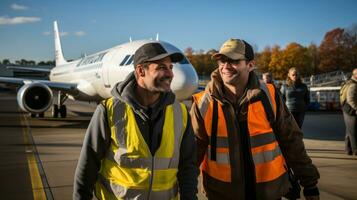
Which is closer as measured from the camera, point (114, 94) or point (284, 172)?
point (114, 94)

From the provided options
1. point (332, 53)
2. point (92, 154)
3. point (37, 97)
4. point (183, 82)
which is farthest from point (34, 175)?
point (332, 53)

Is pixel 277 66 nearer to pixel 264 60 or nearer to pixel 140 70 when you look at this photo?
pixel 264 60

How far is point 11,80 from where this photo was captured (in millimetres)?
18641

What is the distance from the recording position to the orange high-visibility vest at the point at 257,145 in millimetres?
2852

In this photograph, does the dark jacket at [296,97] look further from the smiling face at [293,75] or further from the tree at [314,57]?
the tree at [314,57]

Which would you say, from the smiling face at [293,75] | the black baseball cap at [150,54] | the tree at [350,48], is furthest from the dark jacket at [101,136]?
the tree at [350,48]

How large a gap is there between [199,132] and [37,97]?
13485mm

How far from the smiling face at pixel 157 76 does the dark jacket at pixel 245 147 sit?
52 cm

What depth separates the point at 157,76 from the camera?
2592 mm

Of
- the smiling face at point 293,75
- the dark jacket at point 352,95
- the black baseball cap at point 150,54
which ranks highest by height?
the black baseball cap at point 150,54

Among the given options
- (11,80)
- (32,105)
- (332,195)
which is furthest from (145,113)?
(11,80)

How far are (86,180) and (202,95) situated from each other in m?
1.17

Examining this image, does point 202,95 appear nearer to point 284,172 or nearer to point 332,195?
point 284,172

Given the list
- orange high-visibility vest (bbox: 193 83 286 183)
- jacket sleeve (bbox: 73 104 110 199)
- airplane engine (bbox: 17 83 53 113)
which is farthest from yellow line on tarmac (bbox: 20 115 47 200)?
airplane engine (bbox: 17 83 53 113)
